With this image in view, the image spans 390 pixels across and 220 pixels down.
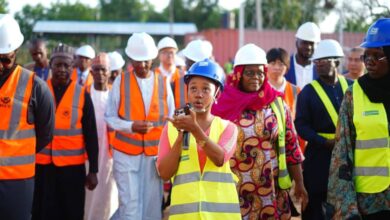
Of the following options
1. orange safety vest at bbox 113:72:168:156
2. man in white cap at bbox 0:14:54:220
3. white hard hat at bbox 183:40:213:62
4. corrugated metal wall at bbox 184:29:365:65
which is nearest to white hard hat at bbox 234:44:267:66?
man in white cap at bbox 0:14:54:220

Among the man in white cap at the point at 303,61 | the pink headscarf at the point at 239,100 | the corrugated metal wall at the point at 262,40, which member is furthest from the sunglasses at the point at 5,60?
the corrugated metal wall at the point at 262,40

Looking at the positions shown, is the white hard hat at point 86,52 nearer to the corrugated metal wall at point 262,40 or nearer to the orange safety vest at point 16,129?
the orange safety vest at point 16,129

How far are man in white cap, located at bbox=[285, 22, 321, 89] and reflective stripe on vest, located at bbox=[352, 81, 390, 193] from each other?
3.99 metres

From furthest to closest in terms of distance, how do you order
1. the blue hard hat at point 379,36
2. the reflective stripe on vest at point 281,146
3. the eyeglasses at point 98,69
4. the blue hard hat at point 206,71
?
the eyeglasses at point 98,69
the reflective stripe on vest at point 281,146
the blue hard hat at point 379,36
the blue hard hat at point 206,71

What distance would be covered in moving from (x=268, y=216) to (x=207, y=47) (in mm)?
5263

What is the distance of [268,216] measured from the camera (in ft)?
17.6

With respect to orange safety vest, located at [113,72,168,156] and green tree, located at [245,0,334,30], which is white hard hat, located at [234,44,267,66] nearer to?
orange safety vest, located at [113,72,168,156]

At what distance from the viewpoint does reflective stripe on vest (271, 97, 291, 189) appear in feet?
17.7

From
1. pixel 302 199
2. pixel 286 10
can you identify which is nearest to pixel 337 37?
pixel 286 10

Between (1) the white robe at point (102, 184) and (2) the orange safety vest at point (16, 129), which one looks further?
(1) the white robe at point (102, 184)

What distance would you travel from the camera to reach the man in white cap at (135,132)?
713 centimetres

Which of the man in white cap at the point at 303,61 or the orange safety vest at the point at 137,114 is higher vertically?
the man in white cap at the point at 303,61

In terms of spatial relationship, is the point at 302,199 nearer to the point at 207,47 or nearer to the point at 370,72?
the point at 370,72

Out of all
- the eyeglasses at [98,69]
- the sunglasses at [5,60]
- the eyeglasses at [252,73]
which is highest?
the sunglasses at [5,60]
